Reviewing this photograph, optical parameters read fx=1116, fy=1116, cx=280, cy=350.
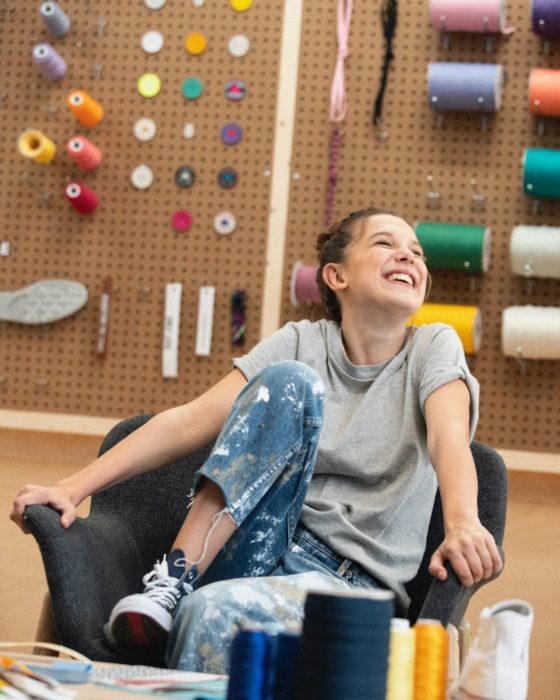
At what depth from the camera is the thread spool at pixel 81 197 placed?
2.95 metres

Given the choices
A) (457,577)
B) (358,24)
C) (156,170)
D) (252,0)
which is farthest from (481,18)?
(457,577)

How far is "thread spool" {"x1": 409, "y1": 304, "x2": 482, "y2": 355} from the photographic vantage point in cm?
272

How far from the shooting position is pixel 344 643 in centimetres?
88

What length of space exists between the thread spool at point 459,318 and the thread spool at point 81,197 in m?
0.93

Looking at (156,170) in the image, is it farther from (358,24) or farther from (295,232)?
(358,24)

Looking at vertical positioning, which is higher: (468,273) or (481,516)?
(468,273)

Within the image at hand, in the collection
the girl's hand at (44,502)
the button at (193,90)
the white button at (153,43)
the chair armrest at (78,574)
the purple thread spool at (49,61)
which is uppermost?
the white button at (153,43)

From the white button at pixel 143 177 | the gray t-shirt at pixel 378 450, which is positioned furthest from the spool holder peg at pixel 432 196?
the gray t-shirt at pixel 378 450

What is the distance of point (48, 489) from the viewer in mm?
1685

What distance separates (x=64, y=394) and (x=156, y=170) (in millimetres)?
657

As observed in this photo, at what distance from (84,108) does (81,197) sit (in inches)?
9.4

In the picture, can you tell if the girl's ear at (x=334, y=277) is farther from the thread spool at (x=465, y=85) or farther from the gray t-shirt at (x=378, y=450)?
the thread spool at (x=465, y=85)

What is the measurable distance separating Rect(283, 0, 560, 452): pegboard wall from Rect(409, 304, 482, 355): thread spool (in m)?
0.10

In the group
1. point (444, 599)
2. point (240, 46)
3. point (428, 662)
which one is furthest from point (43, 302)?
point (428, 662)
